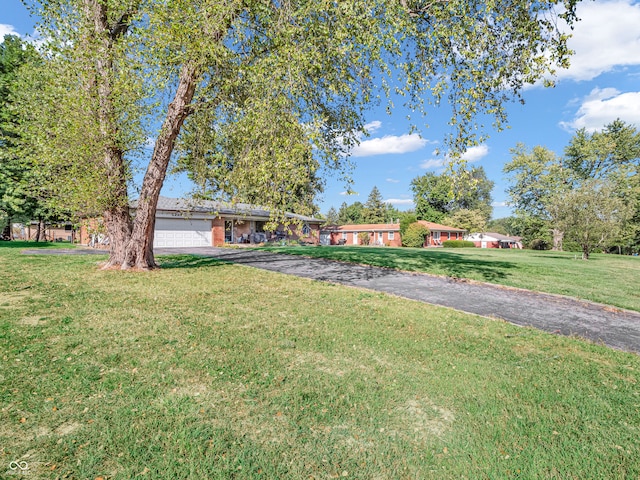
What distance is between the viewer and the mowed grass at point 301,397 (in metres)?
2.47

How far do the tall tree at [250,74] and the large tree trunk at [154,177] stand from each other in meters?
0.03

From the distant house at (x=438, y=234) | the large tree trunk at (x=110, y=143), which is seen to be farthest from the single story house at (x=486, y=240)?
the large tree trunk at (x=110, y=143)

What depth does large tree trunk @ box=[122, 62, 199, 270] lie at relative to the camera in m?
9.62

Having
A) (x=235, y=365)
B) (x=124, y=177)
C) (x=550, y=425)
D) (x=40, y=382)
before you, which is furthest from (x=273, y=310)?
(x=124, y=177)

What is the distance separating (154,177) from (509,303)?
10.7 metres

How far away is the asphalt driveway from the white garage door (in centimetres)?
1489

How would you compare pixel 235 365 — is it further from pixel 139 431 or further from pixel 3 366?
pixel 3 366

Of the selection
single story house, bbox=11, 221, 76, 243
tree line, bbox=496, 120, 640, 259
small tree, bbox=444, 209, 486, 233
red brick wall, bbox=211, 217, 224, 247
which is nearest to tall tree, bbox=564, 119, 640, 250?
tree line, bbox=496, 120, 640, 259

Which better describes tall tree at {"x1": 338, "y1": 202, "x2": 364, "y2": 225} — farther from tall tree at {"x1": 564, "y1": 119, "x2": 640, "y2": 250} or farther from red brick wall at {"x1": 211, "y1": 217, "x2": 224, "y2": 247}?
red brick wall at {"x1": 211, "y1": 217, "x2": 224, "y2": 247}

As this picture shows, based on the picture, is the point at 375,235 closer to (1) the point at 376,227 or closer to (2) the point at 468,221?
(1) the point at 376,227

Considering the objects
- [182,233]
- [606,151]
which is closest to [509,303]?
[182,233]

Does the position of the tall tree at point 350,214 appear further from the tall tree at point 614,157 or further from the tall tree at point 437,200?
the tall tree at point 614,157

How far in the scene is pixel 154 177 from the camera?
10164 millimetres

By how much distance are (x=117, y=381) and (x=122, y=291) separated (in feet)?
15.8
